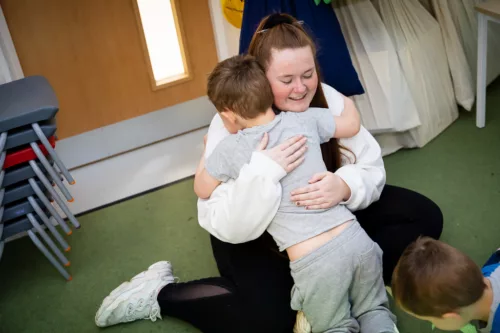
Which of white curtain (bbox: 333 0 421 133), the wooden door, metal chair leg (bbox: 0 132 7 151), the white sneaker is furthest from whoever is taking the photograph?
the wooden door

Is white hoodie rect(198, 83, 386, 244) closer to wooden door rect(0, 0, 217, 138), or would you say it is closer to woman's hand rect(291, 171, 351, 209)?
woman's hand rect(291, 171, 351, 209)

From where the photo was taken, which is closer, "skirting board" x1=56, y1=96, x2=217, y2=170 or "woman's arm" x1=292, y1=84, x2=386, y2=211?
"woman's arm" x1=292, y1=84, x2=386, y2=211

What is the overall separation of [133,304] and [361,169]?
0.77 m

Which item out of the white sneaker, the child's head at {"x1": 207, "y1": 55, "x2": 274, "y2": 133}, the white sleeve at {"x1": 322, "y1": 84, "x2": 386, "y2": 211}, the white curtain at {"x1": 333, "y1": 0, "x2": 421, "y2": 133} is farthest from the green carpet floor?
the child's head at {"x1": 207, "y1": 55, "x2": 274, "y2": 133}

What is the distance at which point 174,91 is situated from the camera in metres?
2.72

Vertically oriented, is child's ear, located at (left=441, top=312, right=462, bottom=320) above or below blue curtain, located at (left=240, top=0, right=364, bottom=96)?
below

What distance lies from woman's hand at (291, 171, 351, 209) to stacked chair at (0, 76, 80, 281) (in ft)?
2.51

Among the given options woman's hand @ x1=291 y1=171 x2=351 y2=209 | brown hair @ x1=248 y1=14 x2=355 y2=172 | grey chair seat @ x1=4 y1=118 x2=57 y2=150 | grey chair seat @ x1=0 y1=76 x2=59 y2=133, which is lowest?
woman's hand @ x1=291 y1=171 x2=351 y2=209

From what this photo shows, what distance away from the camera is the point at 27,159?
5.46 feet

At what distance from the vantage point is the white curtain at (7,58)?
7.35 feet

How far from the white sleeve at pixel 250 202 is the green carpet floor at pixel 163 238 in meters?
0.42

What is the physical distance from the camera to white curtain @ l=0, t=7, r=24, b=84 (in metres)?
2.24

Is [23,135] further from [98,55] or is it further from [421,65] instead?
[421,65]

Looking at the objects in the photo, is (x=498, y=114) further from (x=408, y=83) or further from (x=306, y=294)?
(x=306, y=294)
